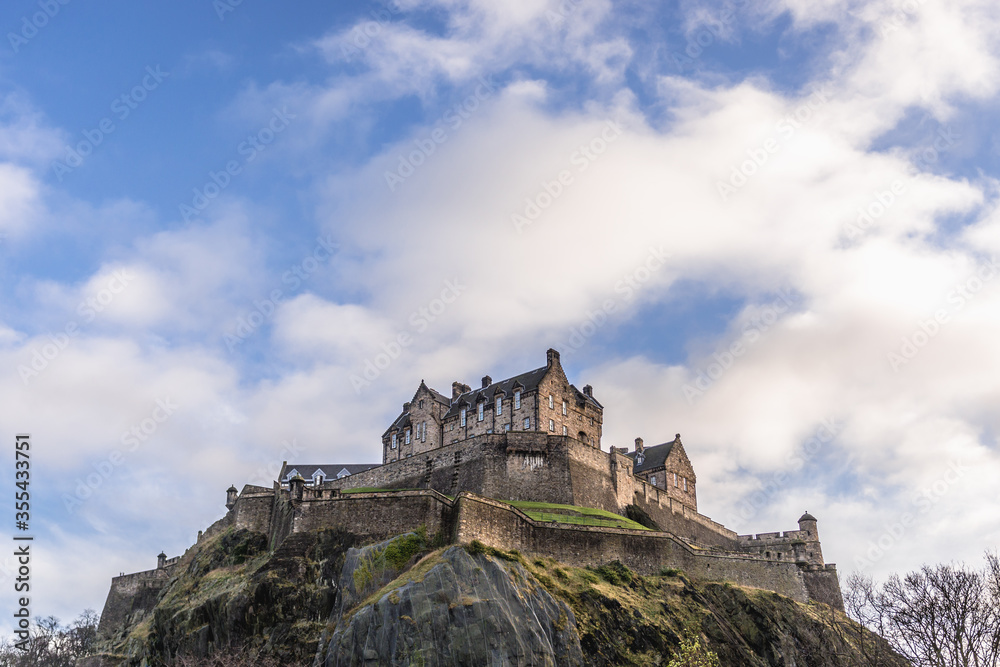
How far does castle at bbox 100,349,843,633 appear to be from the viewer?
54656 mm

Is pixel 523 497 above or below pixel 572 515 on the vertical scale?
above

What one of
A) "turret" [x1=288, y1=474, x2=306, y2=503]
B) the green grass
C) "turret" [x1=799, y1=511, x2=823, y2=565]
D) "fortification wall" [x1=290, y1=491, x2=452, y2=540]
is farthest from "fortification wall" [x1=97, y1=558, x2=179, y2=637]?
"turret" [x1=799, y1=511, x2=823, y2=565]

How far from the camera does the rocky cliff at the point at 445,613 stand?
4459 centimetres

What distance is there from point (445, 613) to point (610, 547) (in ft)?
54.1

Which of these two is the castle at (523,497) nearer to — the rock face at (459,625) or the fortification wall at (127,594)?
the fortification wall at (127,594)

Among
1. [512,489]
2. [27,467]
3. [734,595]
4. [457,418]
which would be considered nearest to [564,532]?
[512,489]

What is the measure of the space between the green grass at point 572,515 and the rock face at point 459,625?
10770 millimetres

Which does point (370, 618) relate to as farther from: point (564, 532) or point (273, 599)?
point (564, 532)

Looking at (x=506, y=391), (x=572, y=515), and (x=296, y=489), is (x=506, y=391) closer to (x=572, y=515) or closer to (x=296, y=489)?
(x=572, y=515)

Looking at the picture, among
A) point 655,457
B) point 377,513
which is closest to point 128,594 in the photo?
point 377,513

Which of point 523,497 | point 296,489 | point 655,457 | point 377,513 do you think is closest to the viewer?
point 377,513

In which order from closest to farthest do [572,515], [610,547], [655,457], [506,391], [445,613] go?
1. [445,613]
2. [610,547]
3. [572,515]
4. [506,391]
5. [655,457]

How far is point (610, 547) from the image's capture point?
2281 inches

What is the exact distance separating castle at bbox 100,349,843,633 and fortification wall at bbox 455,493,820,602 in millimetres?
80
